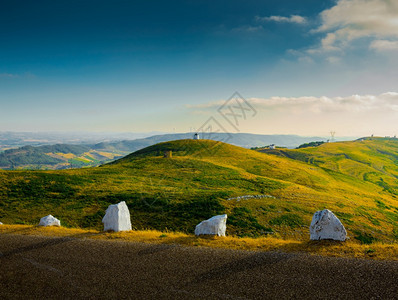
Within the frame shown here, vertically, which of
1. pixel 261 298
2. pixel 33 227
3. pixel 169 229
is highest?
pixel 261 298

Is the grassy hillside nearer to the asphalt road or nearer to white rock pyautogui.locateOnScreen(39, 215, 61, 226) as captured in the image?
white rock pyautogui.locateOnScreen(39, 215, 61, 226)

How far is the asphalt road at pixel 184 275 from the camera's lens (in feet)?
31.4

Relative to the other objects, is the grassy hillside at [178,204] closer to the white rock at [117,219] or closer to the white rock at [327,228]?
the white rock at [117,219]

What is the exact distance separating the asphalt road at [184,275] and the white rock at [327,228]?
8.27 feet

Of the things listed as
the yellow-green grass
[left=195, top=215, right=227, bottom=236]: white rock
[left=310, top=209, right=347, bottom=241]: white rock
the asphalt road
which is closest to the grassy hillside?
the yellow-green grass

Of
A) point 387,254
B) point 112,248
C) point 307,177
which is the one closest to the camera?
point 387,254

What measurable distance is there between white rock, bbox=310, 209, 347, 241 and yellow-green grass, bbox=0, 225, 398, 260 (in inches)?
13.7

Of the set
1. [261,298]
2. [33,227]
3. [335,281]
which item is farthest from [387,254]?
[33,227]

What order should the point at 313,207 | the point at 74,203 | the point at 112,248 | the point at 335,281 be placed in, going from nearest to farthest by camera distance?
1. the point at 335,281
2. the point at 112,248
3. the point at 74,203
4. the point at 313,207

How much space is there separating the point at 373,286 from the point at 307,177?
6608 cm

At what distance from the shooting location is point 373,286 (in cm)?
955

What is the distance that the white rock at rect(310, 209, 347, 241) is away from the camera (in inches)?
549

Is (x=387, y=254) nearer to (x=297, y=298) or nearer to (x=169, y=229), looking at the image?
(x=297, y=298)

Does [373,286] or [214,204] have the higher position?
[373,286]
